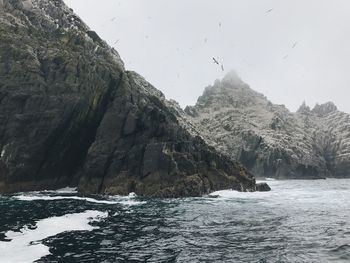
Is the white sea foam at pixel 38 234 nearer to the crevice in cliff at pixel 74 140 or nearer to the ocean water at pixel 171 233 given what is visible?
the ocean water at pixel 171 233

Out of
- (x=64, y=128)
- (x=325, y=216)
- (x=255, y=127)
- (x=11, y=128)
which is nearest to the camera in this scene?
(x=325, y=216)

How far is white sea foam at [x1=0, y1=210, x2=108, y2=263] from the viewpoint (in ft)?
81.9

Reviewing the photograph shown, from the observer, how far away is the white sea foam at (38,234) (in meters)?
25.0

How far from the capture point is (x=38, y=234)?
31.6 meters

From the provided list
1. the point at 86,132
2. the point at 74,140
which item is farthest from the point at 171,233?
the point at 86,132

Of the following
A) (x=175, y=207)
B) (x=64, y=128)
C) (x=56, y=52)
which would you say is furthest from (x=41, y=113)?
(x=175, y=207)

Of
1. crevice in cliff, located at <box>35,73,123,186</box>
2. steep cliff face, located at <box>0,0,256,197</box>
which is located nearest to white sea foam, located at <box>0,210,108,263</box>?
steep cliff face, located at <box>0,0,256,197</box>

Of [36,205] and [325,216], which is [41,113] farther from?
[325,216]

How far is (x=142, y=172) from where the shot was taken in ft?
231

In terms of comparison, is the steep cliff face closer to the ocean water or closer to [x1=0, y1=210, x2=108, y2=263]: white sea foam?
the ocean water

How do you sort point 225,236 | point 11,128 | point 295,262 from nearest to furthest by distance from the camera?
point 295,262 < point 225,236 < point 11,128

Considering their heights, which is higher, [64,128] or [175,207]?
[64,128]

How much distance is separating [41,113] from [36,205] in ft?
85.3

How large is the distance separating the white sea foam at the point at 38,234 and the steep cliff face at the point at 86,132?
26717 millimetres
